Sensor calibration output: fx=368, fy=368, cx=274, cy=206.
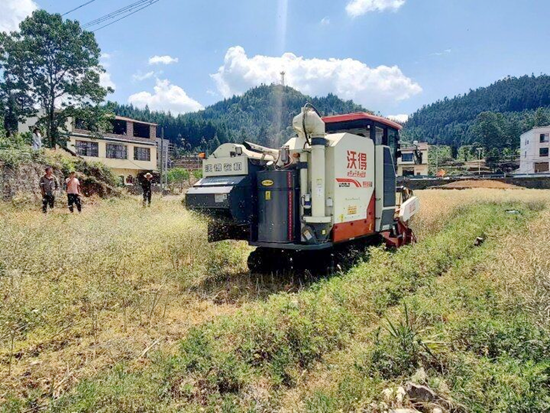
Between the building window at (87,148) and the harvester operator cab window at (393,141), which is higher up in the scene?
the building window at (87,148)

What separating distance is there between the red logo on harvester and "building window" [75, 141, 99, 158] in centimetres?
3883

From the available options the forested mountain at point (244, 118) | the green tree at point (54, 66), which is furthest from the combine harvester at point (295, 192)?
the green tree at point (54, 66)

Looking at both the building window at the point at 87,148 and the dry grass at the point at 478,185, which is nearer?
the dry grass at the point at 478,185

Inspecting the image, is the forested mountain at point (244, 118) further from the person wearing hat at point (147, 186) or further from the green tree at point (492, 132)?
the green tree at point (492, 132)

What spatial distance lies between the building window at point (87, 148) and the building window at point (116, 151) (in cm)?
135

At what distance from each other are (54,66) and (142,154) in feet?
66.7

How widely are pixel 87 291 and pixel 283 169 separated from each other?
10.9ft

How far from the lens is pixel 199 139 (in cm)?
9338

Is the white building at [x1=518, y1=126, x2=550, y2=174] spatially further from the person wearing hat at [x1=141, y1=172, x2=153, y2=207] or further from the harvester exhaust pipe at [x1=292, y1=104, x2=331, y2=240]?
the harvester exhaust pipe at [x1=292, y1=104, x2=331, y2=240]

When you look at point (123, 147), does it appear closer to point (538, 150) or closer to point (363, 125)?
point (363, 125)

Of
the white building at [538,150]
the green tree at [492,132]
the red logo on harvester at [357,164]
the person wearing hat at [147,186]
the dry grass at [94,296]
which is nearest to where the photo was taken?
the dry grass at [94,296]

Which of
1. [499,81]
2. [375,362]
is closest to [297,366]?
[375,362]

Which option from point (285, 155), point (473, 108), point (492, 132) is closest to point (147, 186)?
point (285, 155)

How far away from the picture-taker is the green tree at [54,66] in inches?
954
